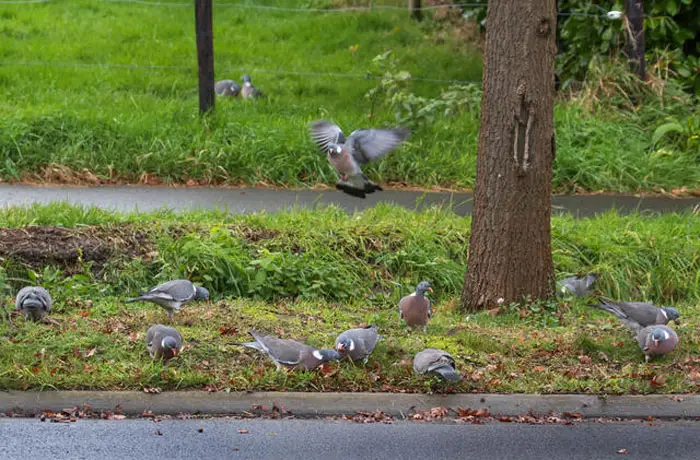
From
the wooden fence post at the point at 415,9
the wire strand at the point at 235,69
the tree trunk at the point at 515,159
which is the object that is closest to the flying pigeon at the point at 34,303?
the tree trunk at the point at 515,159

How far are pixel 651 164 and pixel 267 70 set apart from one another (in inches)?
221

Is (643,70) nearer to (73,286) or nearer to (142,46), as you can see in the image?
(142,46)

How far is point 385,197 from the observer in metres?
10.9

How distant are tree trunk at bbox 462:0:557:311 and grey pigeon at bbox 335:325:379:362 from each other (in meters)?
1.62

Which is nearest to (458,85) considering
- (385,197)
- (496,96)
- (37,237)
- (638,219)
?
(385,197)

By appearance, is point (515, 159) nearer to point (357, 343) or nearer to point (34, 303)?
point (357, 343)

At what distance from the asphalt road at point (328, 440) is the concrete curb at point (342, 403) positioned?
130mm

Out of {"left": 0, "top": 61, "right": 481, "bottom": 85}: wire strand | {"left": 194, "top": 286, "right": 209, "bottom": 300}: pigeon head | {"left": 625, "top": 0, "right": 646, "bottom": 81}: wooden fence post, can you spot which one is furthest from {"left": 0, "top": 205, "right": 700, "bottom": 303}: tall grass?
{"left": 0, "top": 61, "right": 481, "bottom": 85}: wire strand

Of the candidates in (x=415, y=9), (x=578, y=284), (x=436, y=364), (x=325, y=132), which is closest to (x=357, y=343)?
(x=436, y=364)

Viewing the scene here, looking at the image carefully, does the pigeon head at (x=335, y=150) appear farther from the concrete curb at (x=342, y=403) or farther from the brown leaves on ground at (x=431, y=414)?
the brown leaves on ground at (x=431, y=414)

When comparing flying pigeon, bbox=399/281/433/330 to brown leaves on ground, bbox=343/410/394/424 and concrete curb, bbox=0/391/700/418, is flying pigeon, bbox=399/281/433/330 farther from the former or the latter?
brown leaves on ground, bbox=343/410/394/424

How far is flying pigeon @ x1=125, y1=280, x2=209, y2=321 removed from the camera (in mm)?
7074

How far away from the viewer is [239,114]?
12305 millimetres

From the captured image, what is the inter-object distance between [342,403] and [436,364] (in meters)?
0.63
